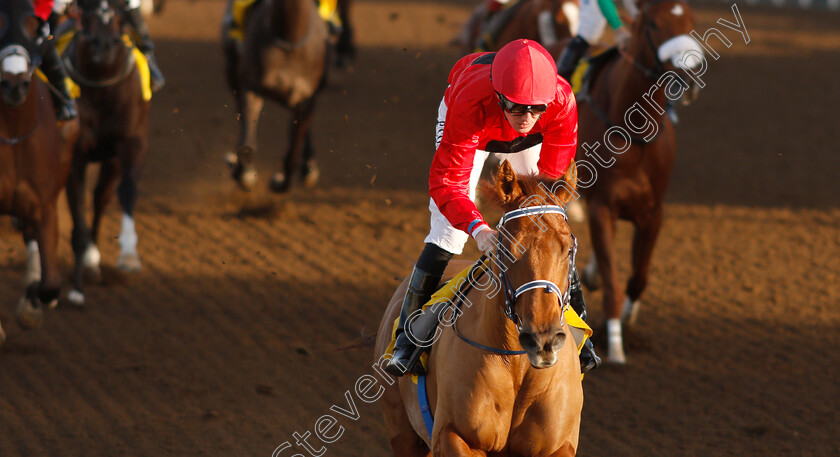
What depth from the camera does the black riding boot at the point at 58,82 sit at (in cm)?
703

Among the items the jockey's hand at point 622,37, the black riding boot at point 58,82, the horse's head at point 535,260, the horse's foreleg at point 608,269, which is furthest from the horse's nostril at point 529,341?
the black riding boot at point 58,82

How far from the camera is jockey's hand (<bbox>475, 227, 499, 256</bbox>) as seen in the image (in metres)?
3.39

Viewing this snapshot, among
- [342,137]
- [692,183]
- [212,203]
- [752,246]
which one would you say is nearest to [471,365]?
[752,246]

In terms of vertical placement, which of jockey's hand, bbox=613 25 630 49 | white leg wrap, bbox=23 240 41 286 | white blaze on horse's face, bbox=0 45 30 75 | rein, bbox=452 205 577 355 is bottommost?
white leg wrap, bbox=23 240 41 286

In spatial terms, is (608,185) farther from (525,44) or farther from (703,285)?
(525,44)

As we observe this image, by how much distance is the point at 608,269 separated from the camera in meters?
6.84

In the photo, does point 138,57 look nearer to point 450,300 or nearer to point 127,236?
point 127,236

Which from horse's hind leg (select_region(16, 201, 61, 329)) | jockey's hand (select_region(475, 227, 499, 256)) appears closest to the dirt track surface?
horse's hind leg (select_region(16, 201, 61, 329))

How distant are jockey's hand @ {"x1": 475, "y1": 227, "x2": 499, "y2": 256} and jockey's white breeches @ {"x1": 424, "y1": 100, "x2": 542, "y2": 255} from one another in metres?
0.59

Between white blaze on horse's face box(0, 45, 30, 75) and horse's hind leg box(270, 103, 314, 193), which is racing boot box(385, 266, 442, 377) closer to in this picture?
white blaze on horse's face box(0, 45, 30, 75)

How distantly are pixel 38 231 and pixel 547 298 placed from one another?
174 inches

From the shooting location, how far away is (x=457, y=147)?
386 centimetres

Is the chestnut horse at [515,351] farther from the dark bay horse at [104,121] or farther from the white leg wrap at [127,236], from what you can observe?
the white leg wrap at [127,236]

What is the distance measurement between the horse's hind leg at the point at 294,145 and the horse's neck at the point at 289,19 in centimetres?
70
